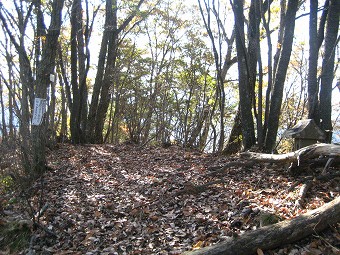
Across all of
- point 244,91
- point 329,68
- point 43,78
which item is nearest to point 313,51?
point 329,68

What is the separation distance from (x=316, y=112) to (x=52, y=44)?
260 inches

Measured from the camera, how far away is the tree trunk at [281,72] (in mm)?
7457

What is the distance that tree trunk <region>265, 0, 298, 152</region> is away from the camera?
7.46 meters

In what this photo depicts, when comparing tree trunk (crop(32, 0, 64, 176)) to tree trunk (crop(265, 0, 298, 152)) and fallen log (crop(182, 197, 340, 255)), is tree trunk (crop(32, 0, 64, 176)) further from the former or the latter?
tree trunk (crop(265, 0, 298, 152))

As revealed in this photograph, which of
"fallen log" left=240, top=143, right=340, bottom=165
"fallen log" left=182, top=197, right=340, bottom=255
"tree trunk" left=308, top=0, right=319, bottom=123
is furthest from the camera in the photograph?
"tree trunk" left=308, top=0, right=319, bottom=123

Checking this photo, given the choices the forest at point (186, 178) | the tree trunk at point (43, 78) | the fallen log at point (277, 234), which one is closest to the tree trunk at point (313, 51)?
the forest at point (186, 178)

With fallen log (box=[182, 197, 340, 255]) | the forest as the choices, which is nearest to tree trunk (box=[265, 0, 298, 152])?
the forest

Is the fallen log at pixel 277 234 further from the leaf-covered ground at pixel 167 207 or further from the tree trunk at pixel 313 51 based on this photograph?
the tree trunk at pixel 313 51

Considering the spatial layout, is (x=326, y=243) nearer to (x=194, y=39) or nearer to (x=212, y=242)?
(x=212, y=242)

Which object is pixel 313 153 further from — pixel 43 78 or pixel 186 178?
pixel 43 78

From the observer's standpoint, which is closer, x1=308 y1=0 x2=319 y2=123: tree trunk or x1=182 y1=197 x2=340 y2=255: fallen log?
x1=182 y1=197 x2=340 y2=255: fallen log

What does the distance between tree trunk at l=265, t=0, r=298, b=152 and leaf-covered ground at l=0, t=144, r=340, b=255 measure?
53.5 inches

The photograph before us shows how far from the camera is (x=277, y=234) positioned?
363 cm

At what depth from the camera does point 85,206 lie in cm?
605
